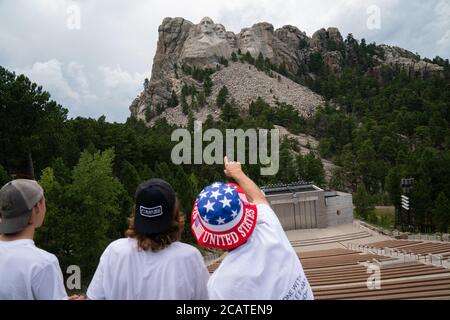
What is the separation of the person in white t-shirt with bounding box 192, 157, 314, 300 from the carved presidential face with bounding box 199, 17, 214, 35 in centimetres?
11863

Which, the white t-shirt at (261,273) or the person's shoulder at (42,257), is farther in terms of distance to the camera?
the person's shoulder at (42,257)

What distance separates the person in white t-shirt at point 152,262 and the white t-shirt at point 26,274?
0.24m

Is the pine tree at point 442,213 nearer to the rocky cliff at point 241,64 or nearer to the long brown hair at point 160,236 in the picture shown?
the long brown hair at point 160,236

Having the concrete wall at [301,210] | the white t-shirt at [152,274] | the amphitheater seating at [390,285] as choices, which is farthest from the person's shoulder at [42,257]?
the concrete wall at [301,210]

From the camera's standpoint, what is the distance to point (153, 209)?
7.36 ft

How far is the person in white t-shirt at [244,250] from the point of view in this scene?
200cm

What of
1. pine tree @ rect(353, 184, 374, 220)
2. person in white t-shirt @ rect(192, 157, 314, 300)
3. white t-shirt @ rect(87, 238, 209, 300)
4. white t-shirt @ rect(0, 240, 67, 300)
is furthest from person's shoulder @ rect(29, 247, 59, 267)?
pine tree @ rect(353, 184, 374, 220)

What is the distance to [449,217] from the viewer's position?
29984 millimetres

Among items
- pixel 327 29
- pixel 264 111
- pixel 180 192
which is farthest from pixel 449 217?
pixel 327 29

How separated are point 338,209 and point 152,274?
30447mm

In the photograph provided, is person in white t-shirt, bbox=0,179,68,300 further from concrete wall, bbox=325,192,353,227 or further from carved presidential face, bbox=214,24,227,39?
carved presidential face, bbox=214,24,227,39

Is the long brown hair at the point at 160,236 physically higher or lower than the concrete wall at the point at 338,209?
higher

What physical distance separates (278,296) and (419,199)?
1387 inches

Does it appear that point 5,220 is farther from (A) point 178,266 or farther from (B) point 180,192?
(B) point 180,192
